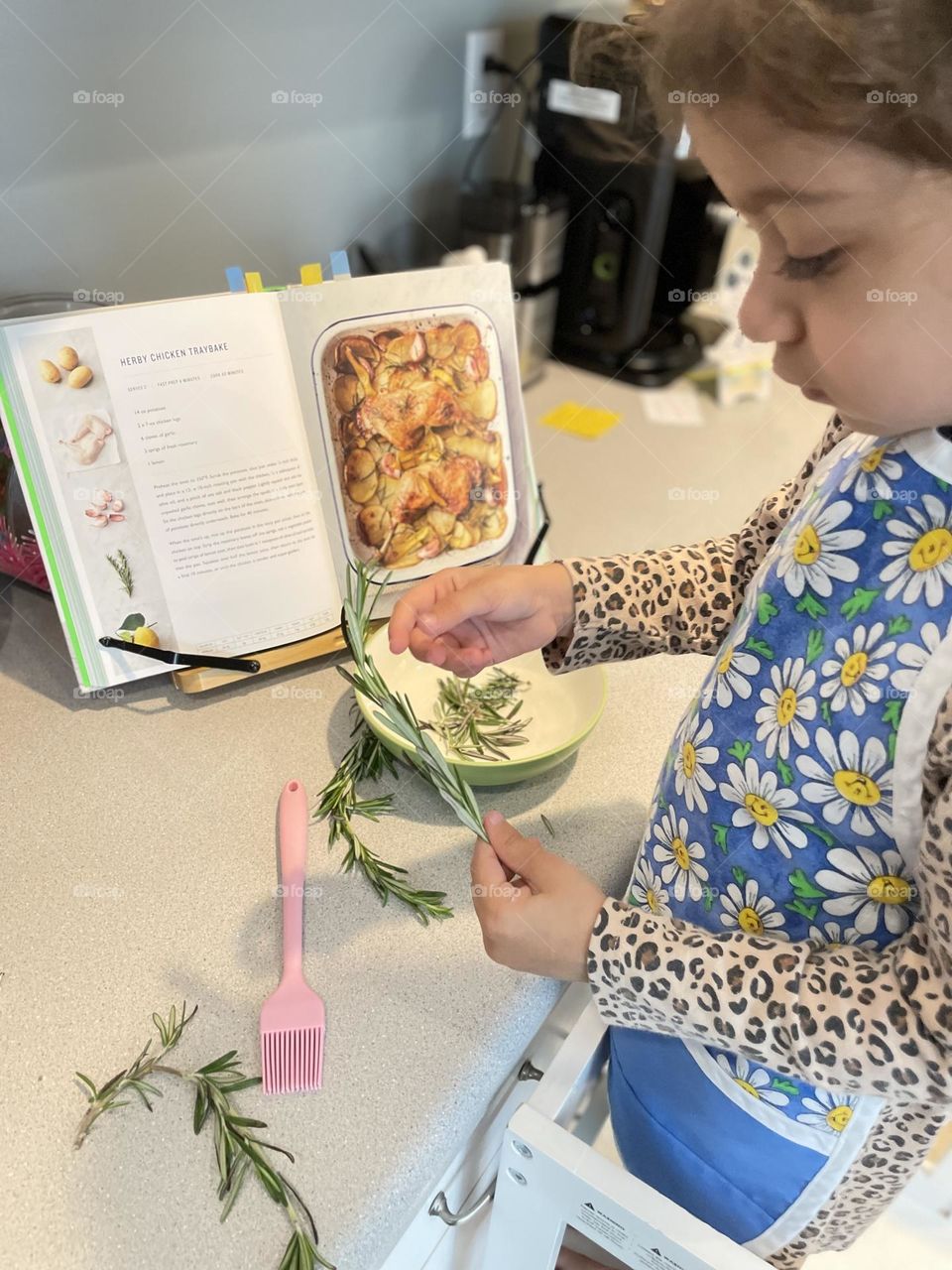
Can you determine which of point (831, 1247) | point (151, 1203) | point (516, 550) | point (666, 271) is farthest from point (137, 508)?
point (666, 271)

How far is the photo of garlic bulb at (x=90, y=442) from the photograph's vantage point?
2.29 feet

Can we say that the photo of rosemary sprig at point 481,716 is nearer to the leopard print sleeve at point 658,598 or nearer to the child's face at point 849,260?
the leopard print sleeve at point 658,598

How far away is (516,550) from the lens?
888 millimetres

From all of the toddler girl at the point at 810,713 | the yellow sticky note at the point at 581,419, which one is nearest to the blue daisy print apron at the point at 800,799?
the toddler girl at the point at 810,713

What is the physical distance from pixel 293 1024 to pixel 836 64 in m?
0.54

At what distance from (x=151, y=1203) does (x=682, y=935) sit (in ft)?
1.00

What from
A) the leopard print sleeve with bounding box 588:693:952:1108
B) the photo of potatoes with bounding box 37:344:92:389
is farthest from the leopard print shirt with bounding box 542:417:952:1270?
the photo of potatoes with bounding box 37:344:92:389

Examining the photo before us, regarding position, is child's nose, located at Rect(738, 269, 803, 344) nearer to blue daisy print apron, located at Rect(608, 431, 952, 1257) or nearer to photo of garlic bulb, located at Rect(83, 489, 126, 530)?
blue daisy print apron, located at Rect(608, 431, 952, 1257)

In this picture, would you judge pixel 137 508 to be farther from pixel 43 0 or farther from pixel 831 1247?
pixel 831 1247

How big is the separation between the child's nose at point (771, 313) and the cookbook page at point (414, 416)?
409 mm

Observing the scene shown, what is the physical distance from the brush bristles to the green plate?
215mm

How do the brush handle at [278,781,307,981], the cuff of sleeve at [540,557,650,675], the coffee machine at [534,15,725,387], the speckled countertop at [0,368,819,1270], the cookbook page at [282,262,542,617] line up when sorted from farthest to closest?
1. the coffee machine at [534,15,725,387]
2. the cookbook page at [282,262,542,617]
3. the cuff of sleeve at [540,557,650,675]
4. the brush handle at [278,781,307,981]
5. the speckled countertop at [0,368,819,1270]

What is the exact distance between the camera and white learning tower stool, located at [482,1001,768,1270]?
504 mm

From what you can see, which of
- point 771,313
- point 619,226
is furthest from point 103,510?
point 619,226
